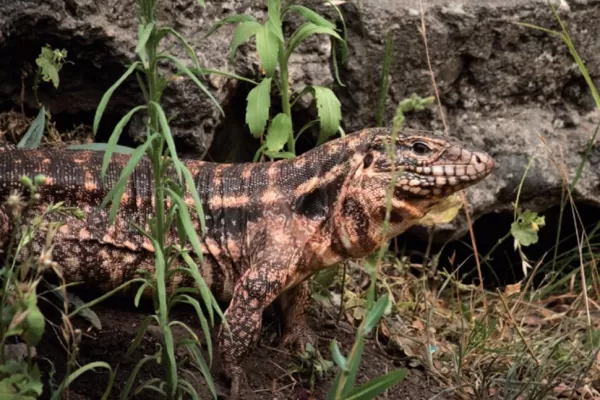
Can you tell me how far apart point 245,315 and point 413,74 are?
2091 mm

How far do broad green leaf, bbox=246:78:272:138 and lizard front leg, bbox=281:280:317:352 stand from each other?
777 millimetres

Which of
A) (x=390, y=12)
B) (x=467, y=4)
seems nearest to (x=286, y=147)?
(x=390, y=12)

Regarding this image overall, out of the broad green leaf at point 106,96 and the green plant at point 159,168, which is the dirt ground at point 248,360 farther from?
the broad green leaf at point 106,96

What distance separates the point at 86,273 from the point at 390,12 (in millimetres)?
2247

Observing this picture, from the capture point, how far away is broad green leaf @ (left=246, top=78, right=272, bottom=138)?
4.37 metres

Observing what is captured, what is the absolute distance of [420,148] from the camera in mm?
4297

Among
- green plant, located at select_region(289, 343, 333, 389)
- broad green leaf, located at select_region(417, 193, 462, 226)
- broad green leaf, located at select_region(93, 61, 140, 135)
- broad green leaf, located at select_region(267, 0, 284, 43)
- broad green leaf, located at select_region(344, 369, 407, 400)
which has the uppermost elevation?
broad green leaf, located at select_region(267, 0, 284, 43)

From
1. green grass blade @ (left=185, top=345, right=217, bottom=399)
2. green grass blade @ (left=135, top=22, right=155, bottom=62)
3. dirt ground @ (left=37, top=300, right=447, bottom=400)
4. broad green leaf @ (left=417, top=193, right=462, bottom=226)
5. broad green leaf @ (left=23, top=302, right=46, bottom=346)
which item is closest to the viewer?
broad green leaf @ (left=23, top=302, right=46, bottom=346)

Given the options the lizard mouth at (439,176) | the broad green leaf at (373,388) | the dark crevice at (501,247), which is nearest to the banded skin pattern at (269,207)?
the lizard mouth at (439,176)

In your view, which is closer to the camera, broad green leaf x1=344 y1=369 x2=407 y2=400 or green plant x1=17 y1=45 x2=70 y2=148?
broad green leaf x1=344 y1=369 x2=407 y2=400

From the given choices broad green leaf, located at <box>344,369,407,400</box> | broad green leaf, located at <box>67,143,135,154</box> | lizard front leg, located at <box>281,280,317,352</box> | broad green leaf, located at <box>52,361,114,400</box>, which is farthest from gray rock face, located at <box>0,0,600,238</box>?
broad green leaf, located at <box>344,369,407,400</box>

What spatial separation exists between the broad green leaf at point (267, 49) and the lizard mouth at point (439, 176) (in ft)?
2.35

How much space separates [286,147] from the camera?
5.14 meters

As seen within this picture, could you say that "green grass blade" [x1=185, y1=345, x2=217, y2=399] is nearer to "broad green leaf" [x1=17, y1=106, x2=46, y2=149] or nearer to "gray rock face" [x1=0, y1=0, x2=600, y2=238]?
"broad green leaf" [x1=17, y1=106, x2=46, y2=149]
